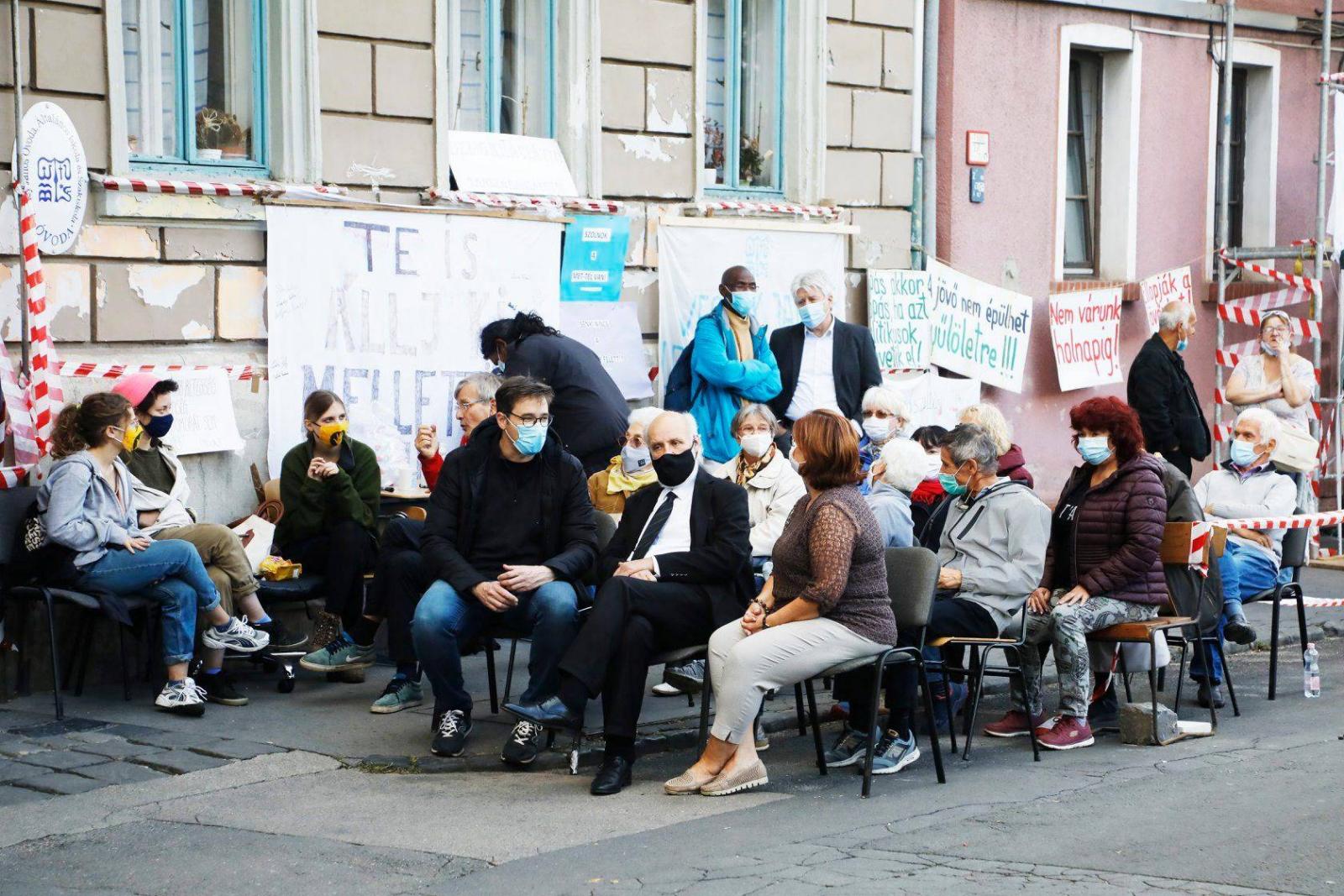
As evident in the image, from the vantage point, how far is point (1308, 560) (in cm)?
1471

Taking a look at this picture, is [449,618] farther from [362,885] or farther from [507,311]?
[507,311]

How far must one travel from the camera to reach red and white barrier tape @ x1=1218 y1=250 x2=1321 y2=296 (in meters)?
15.8

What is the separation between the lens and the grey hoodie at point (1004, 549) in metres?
8.32

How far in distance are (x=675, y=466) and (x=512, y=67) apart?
4.89 meters

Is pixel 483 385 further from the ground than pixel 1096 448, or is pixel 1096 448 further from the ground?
pixel 483 385

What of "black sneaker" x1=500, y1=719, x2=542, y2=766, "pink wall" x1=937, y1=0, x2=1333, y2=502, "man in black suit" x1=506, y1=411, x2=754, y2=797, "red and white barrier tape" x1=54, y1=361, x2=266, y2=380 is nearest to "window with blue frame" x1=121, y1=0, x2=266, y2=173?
"red and white barrier tape" x1=54, y1=361, x2=266, y2=380

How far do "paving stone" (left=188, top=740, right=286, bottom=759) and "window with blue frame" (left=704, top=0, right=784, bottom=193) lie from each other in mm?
6207

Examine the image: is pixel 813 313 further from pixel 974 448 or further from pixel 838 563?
pixel 838 563

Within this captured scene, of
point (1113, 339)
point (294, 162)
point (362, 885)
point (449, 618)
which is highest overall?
point (294, 162)

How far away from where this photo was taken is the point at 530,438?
27.6 ft

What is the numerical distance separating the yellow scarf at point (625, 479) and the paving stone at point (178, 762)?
2854 millimetres

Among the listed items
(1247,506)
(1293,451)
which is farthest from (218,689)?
(1293,451)

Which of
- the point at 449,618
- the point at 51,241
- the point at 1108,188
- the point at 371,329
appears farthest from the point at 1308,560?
the point at 51,241

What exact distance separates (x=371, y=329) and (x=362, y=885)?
555cm
